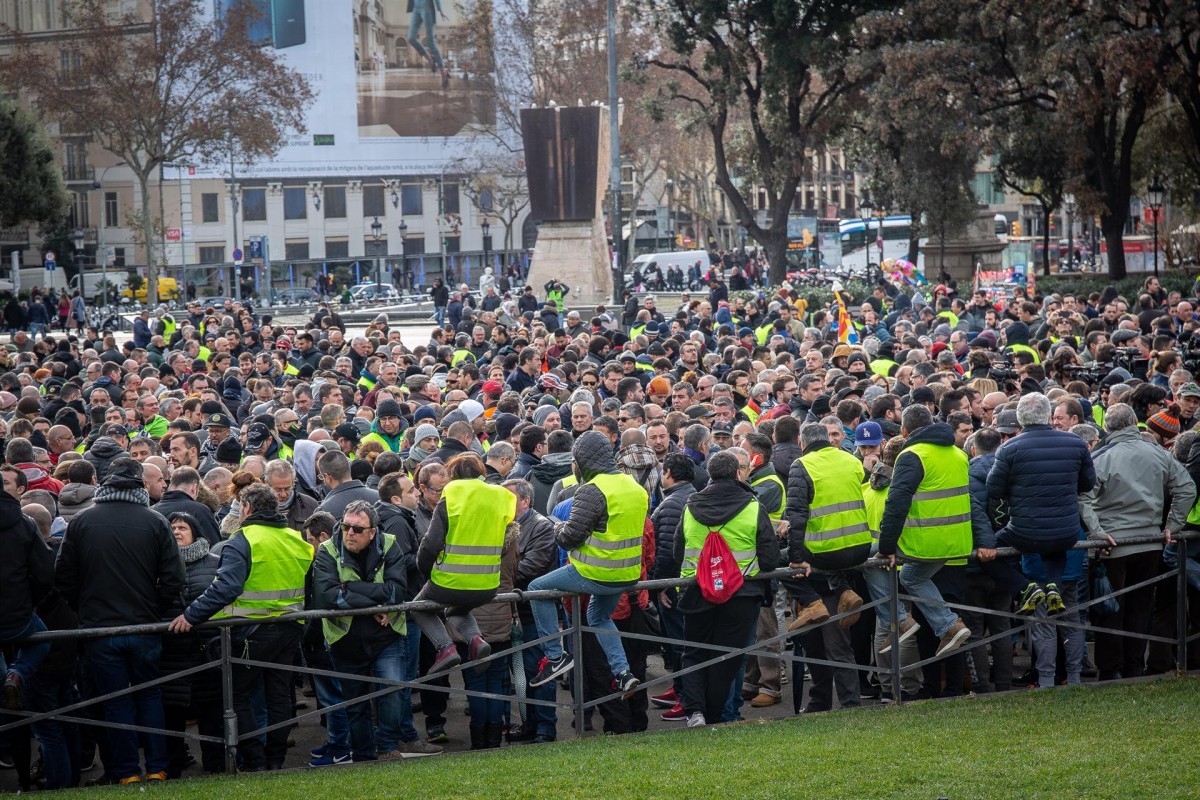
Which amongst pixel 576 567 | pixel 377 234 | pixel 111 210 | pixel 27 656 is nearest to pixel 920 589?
pixel 576 567

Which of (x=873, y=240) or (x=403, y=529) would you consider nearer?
(x=403, y=529)

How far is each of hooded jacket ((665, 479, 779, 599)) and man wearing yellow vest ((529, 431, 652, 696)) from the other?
0.31 metres

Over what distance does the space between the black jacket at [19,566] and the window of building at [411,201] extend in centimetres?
7718

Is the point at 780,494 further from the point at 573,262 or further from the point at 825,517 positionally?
the point at 573,262

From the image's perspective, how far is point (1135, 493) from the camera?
8.73 m

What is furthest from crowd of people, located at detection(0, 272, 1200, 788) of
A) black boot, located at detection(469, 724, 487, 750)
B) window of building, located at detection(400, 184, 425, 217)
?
window of building, located at detection(400, 184, 425, 217)

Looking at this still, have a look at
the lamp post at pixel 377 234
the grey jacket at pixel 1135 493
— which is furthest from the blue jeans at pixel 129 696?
the lamp post at pixel 377 234

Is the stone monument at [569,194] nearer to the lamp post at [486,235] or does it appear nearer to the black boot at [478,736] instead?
the black boot at [478,736]

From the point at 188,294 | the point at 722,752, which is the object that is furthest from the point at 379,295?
the point at 722,752

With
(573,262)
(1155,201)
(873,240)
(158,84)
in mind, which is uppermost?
(158,84)

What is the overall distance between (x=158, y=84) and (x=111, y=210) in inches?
1285

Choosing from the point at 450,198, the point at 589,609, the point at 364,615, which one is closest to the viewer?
the point at 364,615

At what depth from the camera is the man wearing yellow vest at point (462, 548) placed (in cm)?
778

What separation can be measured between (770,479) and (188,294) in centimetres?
5941
